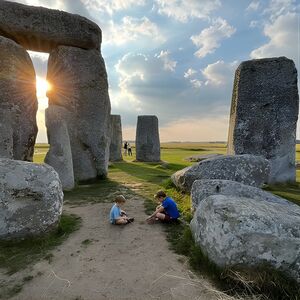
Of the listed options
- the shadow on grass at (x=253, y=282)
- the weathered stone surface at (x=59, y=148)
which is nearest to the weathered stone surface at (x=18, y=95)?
the weathered stone surface at (x=59, y=148)

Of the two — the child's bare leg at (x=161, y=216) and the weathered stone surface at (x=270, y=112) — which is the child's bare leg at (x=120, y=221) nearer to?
the child's bare leg at (x=161, y=216)

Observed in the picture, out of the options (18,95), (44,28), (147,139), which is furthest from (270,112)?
(147,139)

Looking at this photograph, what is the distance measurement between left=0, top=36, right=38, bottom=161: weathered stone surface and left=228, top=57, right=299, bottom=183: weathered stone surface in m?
7.38

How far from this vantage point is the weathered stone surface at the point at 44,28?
10.8m

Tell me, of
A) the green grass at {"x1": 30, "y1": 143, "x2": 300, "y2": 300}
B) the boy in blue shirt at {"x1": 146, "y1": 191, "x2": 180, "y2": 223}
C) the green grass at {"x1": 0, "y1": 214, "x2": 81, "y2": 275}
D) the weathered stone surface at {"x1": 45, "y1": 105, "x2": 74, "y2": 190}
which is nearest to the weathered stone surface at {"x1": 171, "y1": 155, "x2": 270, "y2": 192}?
the green grass at {"x1": 30, "y1": 143, "x2": 300, "y2": 300}

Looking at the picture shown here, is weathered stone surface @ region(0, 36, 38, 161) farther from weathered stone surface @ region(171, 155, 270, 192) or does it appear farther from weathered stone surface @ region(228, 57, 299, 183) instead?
weathered stone surface @ region(228, 57, 299, 183)

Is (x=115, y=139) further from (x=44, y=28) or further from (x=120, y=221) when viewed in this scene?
(x=120, y=221)

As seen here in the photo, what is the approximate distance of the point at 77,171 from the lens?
1198 cm

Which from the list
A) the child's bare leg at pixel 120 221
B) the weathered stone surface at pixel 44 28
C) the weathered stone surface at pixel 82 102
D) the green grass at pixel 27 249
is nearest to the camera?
the green grass at pixel 27 249

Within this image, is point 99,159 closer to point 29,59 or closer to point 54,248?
point 29,59

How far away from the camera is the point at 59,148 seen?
10.3 meters

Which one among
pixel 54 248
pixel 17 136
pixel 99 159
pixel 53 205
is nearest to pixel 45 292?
pixel 54 248

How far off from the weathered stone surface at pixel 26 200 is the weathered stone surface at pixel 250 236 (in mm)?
2757

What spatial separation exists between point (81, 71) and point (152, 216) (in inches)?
296
